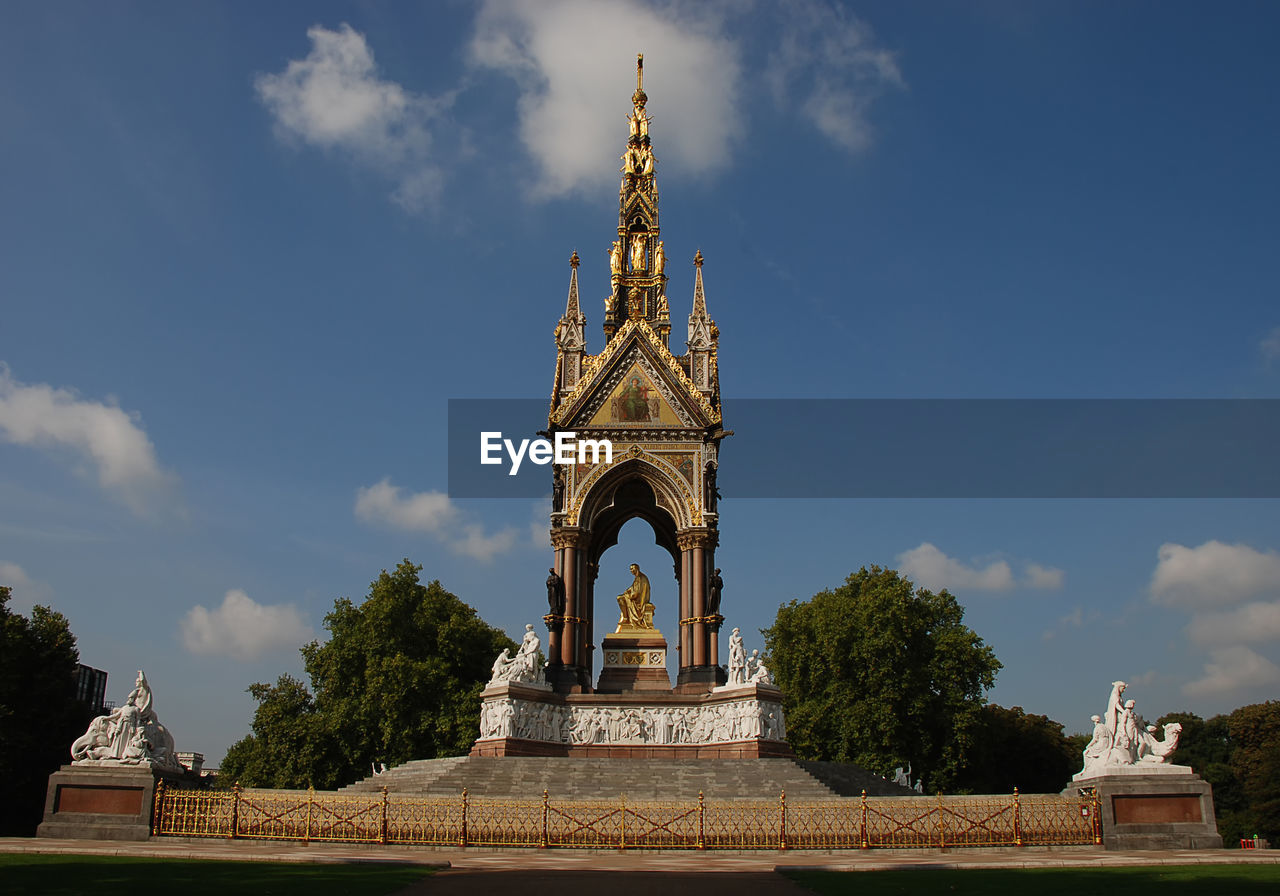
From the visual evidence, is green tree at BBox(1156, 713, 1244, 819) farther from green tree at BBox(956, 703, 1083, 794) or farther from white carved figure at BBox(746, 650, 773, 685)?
white carved figure at BBox(746, 650, 773, 685)

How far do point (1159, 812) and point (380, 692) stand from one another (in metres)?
33.4

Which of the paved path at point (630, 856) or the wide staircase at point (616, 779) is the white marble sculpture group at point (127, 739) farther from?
the wide staircase at point (616, 779)

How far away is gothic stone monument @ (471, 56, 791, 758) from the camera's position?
28.3 m

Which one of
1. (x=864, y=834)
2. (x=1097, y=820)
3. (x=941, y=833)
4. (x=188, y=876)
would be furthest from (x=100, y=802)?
(x=1097, y=820)

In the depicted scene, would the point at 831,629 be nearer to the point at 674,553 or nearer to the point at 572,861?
the point at 674,553

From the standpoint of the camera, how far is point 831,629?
154ft

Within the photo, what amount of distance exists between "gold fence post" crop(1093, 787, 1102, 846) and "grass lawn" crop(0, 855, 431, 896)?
41.8 ft

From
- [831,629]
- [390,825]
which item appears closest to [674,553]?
[831,629]

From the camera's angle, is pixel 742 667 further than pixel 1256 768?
No

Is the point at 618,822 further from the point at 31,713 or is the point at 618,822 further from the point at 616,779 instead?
the point at 31,713

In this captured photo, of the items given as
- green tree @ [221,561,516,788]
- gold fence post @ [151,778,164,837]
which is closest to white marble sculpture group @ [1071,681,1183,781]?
gold fence post @ [151,778,164,837]

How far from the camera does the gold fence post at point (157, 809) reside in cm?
1945

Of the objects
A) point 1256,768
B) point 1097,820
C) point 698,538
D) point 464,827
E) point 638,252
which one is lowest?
point 1256,768

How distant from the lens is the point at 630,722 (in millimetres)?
29172
